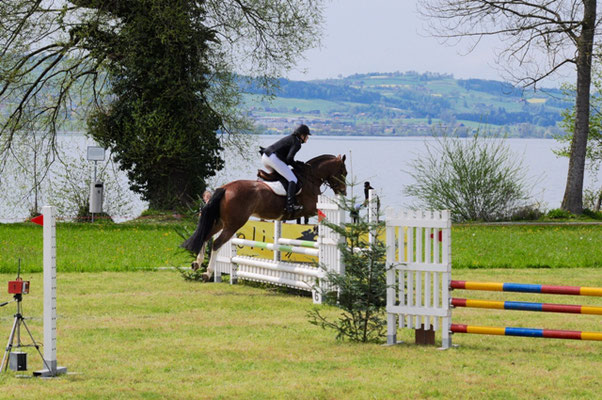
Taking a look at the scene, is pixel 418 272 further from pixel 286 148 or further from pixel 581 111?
pixel 581 111

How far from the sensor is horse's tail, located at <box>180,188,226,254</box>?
571 inches

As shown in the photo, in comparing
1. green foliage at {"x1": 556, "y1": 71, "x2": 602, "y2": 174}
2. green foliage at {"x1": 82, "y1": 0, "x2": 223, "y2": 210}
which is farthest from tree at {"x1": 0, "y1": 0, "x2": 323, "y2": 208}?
green foliage at {"x1": 556, "y1": 71, "x2": 602, "y2": 174}

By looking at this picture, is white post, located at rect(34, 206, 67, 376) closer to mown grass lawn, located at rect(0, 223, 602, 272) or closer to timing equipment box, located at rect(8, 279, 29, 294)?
timing equipment box, located at rect(8, 279, 29, 294)

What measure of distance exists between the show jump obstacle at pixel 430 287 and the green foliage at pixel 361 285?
0.51ft

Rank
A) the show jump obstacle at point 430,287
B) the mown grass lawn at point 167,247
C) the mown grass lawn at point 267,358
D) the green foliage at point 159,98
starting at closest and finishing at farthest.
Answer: the mown grass lawn at point 267,358 < the show jump obstacle at point 430,287 < the mown grass lawn at point 167,247 < the green foliage at point 159,98

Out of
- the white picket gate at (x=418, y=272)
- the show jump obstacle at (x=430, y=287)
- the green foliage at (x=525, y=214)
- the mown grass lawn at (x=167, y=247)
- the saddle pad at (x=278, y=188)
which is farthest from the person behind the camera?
the green foliage at (x=525, y=214)

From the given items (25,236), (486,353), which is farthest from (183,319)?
(25,236)

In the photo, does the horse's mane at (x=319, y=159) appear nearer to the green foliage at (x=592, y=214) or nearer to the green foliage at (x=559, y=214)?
the green foliage at (x=559, y=214)

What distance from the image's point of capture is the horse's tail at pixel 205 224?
14.5 metres

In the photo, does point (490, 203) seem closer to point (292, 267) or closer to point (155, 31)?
point (155, 31)

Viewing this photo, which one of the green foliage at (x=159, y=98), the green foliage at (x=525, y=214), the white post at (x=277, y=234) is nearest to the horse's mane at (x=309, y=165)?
the white post at (x=277, y=234)

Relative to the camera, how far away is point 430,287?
9.95 meters

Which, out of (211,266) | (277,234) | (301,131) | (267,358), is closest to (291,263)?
(277,234)

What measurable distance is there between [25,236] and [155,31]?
8422 millimetres
